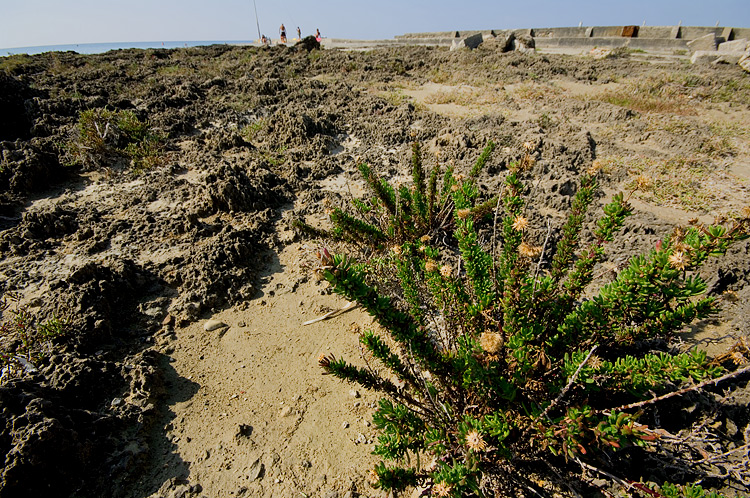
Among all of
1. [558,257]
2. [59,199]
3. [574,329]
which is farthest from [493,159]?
[59,199]

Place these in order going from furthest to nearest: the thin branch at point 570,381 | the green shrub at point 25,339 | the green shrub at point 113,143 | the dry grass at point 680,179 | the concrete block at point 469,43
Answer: the concrete block at point 469,43
the green shrub at point 113,143
the dry grass at point 680,179
the green shrub at point 25,339
the thin branch at point 570,381

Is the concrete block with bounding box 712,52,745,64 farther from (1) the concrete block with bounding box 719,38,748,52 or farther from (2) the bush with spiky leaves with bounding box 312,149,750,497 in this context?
(2) the bush with spiky leaves with bounding box 312,149,750,497

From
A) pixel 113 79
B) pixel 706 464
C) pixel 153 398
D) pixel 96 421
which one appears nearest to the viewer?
pixel 706 464

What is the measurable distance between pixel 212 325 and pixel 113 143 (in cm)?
543

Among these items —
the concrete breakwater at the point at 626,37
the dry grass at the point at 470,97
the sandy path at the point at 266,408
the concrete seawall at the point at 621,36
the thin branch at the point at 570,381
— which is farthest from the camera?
the concrete seawall at the point at 621,36

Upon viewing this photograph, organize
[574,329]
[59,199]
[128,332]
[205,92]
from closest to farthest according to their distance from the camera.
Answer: [574,329] < [128,332] < [59,199] < [205,92]

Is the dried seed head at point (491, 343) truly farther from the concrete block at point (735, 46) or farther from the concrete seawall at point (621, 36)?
the concrete seawall at point (621, 36)

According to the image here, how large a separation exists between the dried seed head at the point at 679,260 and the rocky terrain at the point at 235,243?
3.86 ft

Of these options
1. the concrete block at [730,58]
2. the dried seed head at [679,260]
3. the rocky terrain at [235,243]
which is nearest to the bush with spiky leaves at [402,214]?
the rocky terrain at [235,243]

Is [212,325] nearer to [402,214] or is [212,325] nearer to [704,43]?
[402,214]

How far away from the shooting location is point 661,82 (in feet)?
33.1

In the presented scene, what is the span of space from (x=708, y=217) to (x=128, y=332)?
6943mm

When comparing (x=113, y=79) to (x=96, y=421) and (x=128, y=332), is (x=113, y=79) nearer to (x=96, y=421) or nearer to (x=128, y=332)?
(x=128, y=332)

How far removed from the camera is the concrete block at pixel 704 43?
551 inches
